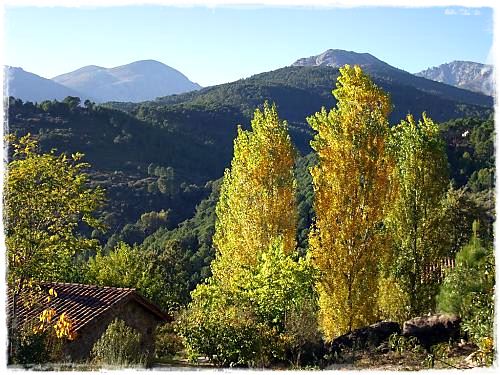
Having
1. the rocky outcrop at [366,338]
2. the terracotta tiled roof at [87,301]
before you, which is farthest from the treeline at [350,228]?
the terracotta tiled roof at [87,301]

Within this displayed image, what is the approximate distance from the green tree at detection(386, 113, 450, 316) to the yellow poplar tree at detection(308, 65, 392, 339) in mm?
927

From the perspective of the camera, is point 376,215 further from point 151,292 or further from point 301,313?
point 151,292

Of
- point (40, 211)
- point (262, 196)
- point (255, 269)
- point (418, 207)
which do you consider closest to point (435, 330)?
point (255, 269)

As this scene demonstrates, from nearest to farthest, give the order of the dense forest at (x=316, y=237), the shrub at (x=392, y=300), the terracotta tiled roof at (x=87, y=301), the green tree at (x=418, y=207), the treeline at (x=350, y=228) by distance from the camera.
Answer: the dense forest at (x=316, y=237), the treeline at (x=350, y=228), the terracotta tiled roof at (x=87, y=301), the green tree at (x=418, y=207), the shrub at (x=392, y=300)

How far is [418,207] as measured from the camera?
1520 centimetres

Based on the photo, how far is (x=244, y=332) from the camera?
33.2 feet

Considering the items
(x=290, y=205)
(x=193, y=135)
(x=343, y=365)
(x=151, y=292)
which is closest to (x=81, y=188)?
(x=343, y=365)

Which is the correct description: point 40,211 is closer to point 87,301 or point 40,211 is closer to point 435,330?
point 435,330

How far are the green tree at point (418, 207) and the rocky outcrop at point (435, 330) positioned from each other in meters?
4.95

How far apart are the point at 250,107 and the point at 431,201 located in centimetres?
11553

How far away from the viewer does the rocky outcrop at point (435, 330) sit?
9.66m

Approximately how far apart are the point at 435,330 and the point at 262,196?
7922 mm

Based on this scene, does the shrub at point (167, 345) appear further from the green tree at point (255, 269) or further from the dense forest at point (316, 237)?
the green tree at point (255, 269)

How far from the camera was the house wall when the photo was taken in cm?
1351
